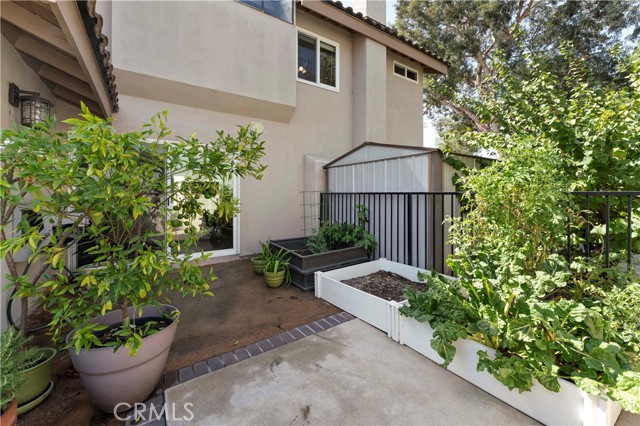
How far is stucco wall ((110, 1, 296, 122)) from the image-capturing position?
4238 millimetres

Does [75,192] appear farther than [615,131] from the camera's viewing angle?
No

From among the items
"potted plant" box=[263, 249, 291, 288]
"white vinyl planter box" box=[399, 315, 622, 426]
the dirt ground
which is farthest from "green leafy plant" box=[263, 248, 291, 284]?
"white vinyl planter box" box=[399, 315, 622, 426]

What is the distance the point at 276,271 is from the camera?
4039 mm

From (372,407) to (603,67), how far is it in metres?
14.8

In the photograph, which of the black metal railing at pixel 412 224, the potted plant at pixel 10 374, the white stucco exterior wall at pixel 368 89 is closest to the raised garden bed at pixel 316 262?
the black metal railing at pixel 412 224

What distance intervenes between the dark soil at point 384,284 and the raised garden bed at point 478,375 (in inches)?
14.4

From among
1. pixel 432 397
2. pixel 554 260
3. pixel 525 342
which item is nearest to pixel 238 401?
pixel 432 397

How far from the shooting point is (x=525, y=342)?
183 cm

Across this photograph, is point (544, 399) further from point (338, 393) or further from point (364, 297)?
point (364, 297)

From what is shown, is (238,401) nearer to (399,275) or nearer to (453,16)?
(399,275)

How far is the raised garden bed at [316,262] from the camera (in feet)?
12.9

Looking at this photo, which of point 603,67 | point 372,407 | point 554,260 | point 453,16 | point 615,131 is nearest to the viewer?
point 372,407

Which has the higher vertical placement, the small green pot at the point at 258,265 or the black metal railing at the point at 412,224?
the black metal railing at the point at 412,224

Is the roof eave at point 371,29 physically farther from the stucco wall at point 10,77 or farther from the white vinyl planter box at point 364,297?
the white vinyl planter box at point 364,297
